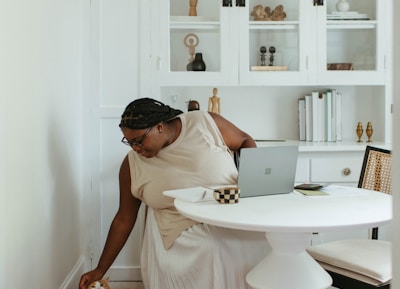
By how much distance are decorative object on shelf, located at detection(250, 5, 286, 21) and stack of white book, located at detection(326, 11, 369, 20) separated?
287 millimetres

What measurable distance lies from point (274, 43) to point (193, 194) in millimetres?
1565

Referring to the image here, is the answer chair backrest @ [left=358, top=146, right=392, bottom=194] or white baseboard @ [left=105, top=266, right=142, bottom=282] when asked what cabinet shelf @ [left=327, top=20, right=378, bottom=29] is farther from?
white baseboard @ [left=105, top=266, right=142, bottom=282]

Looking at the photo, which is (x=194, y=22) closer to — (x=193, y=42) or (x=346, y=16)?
(x=193, y=42)

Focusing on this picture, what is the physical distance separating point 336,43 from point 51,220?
Result: 200 cm

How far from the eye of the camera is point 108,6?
3027 millimetres

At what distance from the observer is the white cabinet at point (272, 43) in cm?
310

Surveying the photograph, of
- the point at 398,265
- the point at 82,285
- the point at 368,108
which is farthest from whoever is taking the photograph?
the point at 368,108

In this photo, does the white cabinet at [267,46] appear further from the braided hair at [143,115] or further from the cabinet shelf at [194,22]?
the braided hair at [143,115]

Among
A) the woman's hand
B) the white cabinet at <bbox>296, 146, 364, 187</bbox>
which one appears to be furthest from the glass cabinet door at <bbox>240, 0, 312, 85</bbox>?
the woman's hand

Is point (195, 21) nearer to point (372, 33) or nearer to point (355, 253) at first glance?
point (372, 33)

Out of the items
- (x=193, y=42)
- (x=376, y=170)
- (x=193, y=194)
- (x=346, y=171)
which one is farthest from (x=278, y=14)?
(x=193, y=194)

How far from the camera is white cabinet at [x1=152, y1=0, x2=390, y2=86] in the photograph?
3.10 metres

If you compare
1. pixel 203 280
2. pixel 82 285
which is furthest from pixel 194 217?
pixel 82 285

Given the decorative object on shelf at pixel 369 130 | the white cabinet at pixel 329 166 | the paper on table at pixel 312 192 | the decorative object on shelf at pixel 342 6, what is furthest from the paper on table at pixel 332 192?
the decorative object on shelf at pixel 342 6
